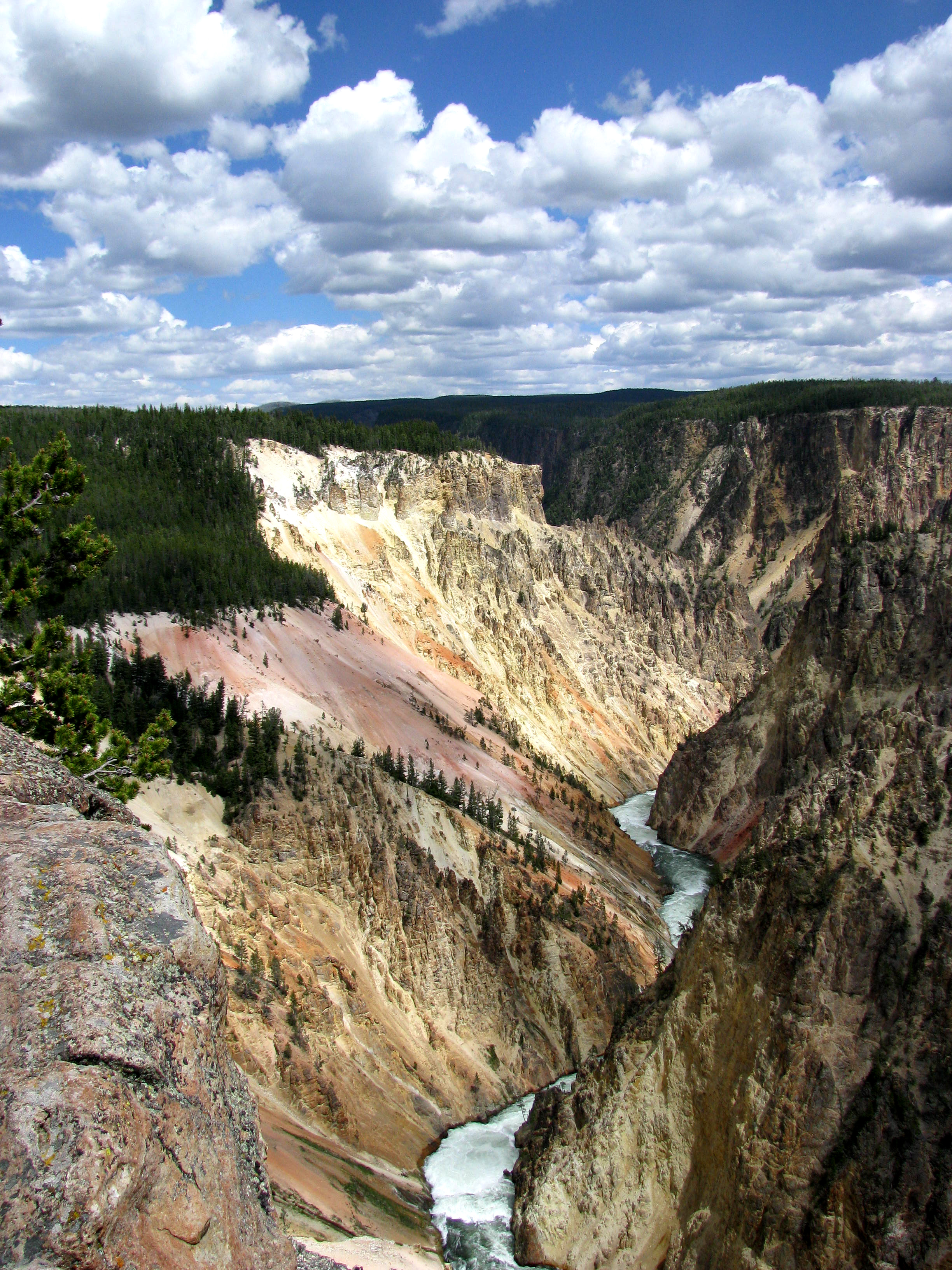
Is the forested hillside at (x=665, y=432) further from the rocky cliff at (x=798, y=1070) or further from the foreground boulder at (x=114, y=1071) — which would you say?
the foreground boulder at (x=114, y=1071)

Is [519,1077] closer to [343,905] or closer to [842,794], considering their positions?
[343,905]

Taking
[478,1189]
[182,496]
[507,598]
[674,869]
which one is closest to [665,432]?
[507,598]

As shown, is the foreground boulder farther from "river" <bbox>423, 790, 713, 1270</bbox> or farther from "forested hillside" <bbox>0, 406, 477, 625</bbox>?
"forested hillside" <bbox>0, 406, 477, 625</bbox>

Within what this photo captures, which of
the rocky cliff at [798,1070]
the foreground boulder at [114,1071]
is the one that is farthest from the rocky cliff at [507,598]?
the foreground boulder at [114,1071]

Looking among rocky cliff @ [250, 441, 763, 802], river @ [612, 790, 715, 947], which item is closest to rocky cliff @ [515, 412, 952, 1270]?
→ river @ [612, 790, 715, 947]

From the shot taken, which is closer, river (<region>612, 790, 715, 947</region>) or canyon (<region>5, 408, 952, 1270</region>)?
canyon (<region>5, 408, 952, 1270</region>)

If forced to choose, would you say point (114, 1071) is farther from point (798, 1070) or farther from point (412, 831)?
point (412, 831)

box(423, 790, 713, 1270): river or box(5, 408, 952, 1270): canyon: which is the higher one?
box(5, 408, 952, 1270): canyon
